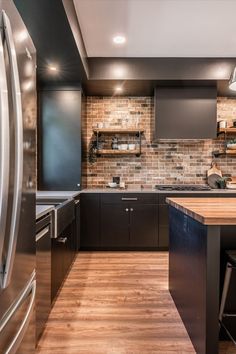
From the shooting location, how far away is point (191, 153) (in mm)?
4668

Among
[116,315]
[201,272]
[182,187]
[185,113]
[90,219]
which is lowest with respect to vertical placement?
[116,315]

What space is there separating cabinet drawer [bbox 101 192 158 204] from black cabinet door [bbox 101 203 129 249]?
59mm

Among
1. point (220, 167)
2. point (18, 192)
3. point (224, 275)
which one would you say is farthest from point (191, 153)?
point (18, 192)

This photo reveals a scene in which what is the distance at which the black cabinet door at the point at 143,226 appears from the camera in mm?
4035

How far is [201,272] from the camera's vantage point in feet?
5.57

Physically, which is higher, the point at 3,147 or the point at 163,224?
the point at 3,147

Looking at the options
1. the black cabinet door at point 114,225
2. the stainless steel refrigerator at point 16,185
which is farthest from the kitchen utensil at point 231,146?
the stainless steel refrigerator at point 16,185

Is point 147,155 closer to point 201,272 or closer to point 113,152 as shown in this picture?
point 113,152

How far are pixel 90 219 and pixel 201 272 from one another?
2502mm

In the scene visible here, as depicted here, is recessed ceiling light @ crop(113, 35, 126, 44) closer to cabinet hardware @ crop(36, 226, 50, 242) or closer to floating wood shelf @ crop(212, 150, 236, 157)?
floating wood shelf @ crop(212, 150, 236, 157)

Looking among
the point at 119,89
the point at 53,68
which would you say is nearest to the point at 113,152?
the point at 119,89

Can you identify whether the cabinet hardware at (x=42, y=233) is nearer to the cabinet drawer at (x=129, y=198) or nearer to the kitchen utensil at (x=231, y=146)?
the cabinet drawer at (x=129, y=198)

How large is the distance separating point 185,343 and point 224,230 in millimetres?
815

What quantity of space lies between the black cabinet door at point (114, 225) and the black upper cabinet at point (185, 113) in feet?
4.19
